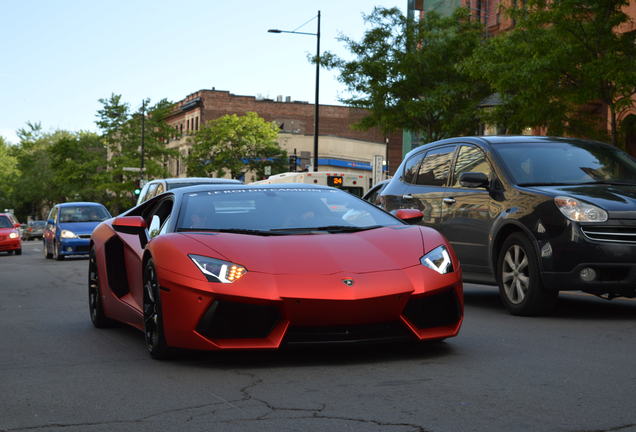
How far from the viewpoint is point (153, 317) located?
6.98 meters

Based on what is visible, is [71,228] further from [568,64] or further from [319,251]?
[319,251]

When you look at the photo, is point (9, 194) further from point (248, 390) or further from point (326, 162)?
point (248, 390)

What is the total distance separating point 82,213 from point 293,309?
897 inches

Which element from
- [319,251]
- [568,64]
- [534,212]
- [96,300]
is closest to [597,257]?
[534,212]

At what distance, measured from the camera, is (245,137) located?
8700 centimetres

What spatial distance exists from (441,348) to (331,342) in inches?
45.3

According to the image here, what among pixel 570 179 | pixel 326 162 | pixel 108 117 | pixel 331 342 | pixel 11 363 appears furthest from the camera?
pixel 326 162

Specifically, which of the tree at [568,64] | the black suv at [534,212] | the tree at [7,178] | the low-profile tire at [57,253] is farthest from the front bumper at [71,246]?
the tree at [7,178]

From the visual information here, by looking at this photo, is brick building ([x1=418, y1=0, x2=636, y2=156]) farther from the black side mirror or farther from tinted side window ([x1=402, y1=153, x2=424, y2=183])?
the black side mirror

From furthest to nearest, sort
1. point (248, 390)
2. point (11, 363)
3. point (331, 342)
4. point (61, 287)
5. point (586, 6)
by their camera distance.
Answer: point (586, 6)
point (61, 287)
point (11, 363)
point (331, 342)
point (248, 390)

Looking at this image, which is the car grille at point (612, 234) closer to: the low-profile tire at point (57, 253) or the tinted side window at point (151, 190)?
the tinted side window at point (151, 190)

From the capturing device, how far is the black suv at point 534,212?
923 cm

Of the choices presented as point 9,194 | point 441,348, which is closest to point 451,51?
point 441,348

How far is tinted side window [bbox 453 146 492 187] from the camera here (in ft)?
35.5
